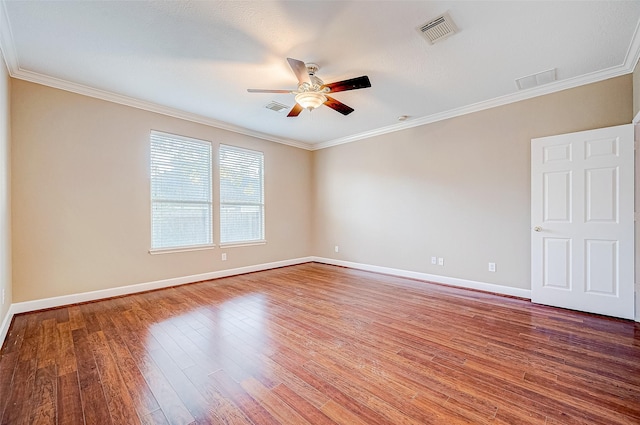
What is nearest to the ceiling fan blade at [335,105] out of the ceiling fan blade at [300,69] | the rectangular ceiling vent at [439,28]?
the ceiling fan blade at [300,69]

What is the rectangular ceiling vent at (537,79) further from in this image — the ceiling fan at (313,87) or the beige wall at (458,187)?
the ceiling fan at (313,87)

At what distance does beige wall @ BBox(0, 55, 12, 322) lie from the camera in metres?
2.56

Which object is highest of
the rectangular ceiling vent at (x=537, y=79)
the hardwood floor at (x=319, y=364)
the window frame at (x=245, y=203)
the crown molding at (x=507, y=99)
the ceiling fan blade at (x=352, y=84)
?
the rectangular ceiling vent at (x=537, y=79)

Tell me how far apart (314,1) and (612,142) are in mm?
3498

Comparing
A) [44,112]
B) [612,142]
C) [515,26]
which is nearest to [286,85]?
[515,26]

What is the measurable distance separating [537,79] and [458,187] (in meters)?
1.62

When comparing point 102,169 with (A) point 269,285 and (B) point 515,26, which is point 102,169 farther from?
(B) point 515,26

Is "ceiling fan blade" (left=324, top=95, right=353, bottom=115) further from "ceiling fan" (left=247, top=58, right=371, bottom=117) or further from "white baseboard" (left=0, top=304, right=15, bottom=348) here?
"white baseboard" (left=0, top=304, right=15, bottom=348)

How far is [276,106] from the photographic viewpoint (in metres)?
4.04

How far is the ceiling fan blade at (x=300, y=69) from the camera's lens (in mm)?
2346

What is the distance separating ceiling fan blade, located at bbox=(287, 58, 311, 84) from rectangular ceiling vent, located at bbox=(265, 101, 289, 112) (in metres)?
1.33

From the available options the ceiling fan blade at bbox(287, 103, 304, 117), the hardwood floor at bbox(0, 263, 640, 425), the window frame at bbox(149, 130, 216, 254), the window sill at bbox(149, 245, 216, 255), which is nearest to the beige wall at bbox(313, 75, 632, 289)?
the hardwood floor at bbox(0, 263, 640, 425)

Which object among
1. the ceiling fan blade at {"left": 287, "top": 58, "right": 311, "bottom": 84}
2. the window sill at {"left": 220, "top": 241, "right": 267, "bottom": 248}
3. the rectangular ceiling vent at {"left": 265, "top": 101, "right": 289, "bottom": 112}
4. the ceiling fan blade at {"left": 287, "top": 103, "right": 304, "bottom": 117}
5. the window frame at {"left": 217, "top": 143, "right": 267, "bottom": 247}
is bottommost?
the window sill at {"left": 220, "top": 241, "right": 267, "bottom": 248}

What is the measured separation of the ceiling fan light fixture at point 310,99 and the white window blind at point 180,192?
8.02 ft
